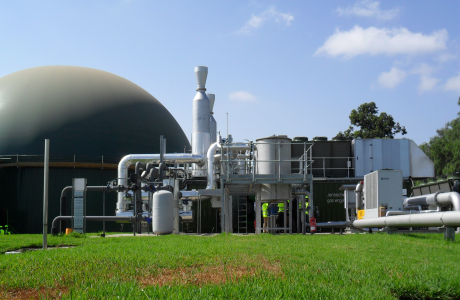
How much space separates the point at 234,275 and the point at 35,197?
27.6 meters

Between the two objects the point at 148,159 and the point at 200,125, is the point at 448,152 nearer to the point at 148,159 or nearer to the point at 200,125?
the point at 200,125

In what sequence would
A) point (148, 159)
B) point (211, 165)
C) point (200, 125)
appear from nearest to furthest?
point (211, 165), point (148, 159), point (200, 125)

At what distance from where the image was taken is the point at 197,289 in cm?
500

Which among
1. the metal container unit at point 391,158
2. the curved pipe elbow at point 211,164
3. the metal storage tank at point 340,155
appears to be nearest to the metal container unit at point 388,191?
the curved pipe elbow at point 211,164

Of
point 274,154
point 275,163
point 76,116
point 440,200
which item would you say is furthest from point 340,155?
point 76,116

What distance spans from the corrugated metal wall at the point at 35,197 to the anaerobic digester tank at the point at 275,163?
47.6 feet

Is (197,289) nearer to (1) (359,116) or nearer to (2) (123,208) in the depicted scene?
(2) (123,208)

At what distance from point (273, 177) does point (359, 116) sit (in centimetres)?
3835

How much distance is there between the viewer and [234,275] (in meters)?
5.88

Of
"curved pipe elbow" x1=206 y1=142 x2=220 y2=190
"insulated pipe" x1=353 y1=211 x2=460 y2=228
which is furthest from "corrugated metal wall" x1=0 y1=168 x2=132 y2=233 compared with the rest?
"insulated pipe" x1=353 y1=211 x2=460 y2=228

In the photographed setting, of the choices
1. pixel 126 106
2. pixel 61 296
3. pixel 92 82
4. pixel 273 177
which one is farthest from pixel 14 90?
pixel 61 296

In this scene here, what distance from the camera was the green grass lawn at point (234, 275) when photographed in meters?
4.91

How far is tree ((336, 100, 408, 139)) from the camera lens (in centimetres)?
5353

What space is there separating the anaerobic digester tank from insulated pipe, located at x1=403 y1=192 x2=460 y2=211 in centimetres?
521
